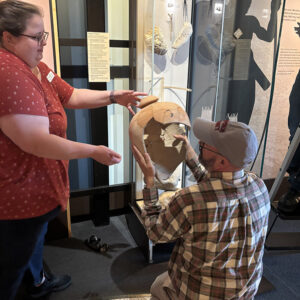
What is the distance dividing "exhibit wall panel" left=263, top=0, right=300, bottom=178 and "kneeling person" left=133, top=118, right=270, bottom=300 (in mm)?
2283

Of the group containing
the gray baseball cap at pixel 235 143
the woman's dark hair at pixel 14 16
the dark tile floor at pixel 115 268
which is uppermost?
the woman's dark hair at pixel 14 16

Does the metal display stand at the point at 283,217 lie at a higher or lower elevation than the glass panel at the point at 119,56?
lower

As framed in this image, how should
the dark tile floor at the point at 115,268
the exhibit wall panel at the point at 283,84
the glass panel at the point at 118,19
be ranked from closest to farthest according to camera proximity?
the dark tile floor at the point at 115,268
the glass panel at the point at 118,19
the exhibit wall panel at the point at 283,84

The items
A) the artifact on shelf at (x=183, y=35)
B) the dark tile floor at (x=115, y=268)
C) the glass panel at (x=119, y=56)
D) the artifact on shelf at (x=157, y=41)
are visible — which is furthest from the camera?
the glass panel at (x=119, y=56)

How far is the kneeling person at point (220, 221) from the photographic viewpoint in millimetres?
1070

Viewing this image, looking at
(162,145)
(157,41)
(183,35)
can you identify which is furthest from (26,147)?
(183,35)

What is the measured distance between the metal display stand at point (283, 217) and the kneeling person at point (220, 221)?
83 cm

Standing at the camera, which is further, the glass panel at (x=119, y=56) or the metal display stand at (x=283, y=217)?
the glass panel at (x=119, y=56)

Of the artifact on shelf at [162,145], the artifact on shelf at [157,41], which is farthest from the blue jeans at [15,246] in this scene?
the artifact on shelf at [157,41]

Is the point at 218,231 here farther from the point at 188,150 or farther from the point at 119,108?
the point at 119,108

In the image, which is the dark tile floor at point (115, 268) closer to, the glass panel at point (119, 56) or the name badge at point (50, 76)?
the name badge at point (50, 76)

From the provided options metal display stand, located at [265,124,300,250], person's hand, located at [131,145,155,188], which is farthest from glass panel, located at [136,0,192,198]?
person's hand, located at [131,145,155,188]

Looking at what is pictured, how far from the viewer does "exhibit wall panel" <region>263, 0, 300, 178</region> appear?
2.91 m

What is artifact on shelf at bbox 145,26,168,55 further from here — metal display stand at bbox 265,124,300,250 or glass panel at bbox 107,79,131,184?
metal display stand at bbox 265,124,300,250
